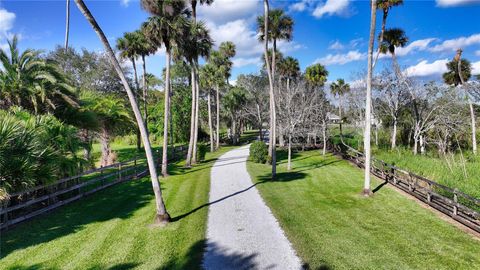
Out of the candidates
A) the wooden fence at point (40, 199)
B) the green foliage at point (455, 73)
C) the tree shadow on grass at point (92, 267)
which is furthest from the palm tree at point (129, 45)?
the green foliage at point (455, 73)

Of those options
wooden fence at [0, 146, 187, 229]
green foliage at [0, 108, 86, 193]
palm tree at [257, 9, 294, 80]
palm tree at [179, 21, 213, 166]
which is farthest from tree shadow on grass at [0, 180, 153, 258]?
palm tree at [257, 9, 294, 80]

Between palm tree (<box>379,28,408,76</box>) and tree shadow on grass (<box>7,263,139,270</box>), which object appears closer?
tree shadow on grass (<box>7,263,139,270</box>)

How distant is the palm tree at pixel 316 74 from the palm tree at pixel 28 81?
1184 inches

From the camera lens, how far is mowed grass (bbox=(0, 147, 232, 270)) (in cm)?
707

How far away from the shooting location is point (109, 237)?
8.51 m

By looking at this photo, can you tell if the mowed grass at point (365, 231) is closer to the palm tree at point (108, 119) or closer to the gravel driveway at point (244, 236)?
the gravel driveway at point (244, 236)

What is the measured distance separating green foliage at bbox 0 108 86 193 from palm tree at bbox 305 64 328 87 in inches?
1244

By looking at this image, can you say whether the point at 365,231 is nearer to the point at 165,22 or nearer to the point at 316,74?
the point at 165,22

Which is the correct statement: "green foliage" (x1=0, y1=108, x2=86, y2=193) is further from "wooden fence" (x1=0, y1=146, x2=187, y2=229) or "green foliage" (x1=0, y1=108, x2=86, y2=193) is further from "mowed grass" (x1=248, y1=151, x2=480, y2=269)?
"mowed grass" (x1=248, y1=151, x2=480, y2=269)

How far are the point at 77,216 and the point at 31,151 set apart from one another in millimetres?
2792

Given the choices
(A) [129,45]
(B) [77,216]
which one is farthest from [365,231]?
(A) [129,45]

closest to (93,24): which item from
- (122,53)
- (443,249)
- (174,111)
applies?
(443,249)

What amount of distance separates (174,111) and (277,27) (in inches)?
793

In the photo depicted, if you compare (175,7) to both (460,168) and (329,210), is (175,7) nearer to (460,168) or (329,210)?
(329,210)
